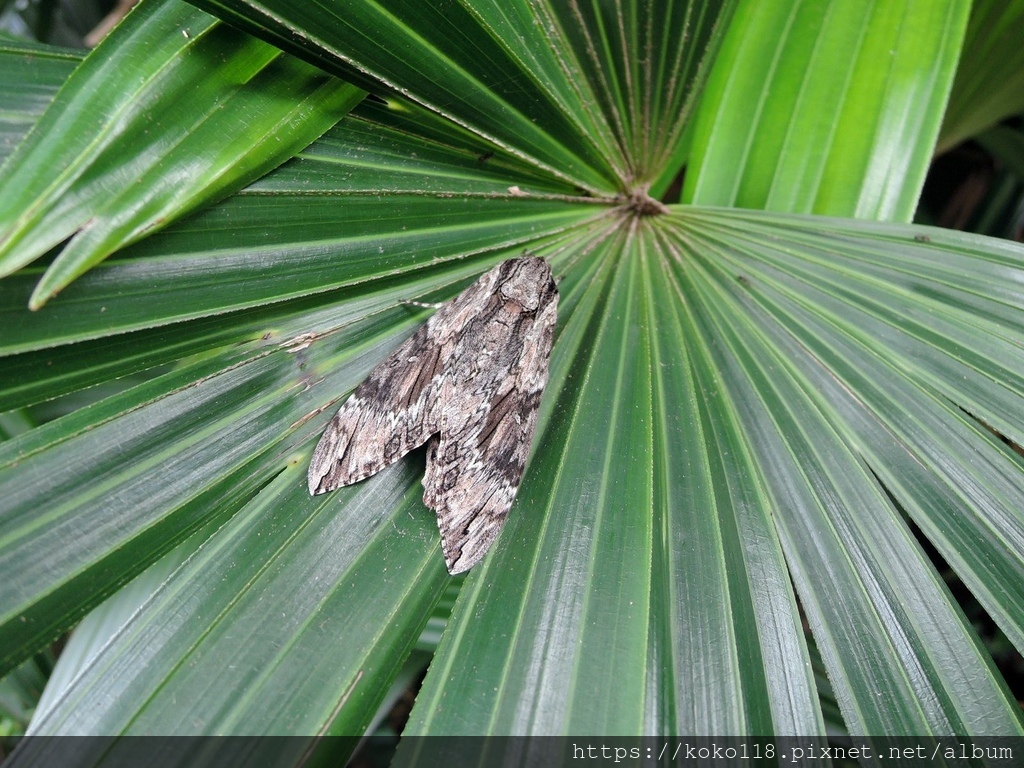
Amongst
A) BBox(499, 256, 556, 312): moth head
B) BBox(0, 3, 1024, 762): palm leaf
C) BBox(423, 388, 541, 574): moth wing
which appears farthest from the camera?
BBox(499, 256, 556, 312): moth head

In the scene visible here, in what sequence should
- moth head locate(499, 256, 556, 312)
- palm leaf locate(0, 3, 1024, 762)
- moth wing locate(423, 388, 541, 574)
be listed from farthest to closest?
moth head locate(499, 256, 556, 312) → moth wing locate(423, 388, 541, 574) → palm leaf locate(0, 3, 1024, 762)

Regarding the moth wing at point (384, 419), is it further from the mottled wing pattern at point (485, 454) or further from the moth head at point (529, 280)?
the moth head at point (529, 280)

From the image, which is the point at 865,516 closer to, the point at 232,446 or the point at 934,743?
the point at 934,743

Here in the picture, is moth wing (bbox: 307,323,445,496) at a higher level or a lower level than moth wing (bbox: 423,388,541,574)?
higher

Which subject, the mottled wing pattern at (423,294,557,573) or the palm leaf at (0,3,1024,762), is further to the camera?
the mottled wing pattern at (423,294,557,573)

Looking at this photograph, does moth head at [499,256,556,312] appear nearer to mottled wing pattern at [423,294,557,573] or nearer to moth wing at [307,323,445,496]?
mottled wing pattern at [423,294,557,573]

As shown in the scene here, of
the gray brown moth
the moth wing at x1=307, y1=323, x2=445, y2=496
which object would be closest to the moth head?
the gray brown moth

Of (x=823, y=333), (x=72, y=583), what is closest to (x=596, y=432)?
(x=823, y=333)
